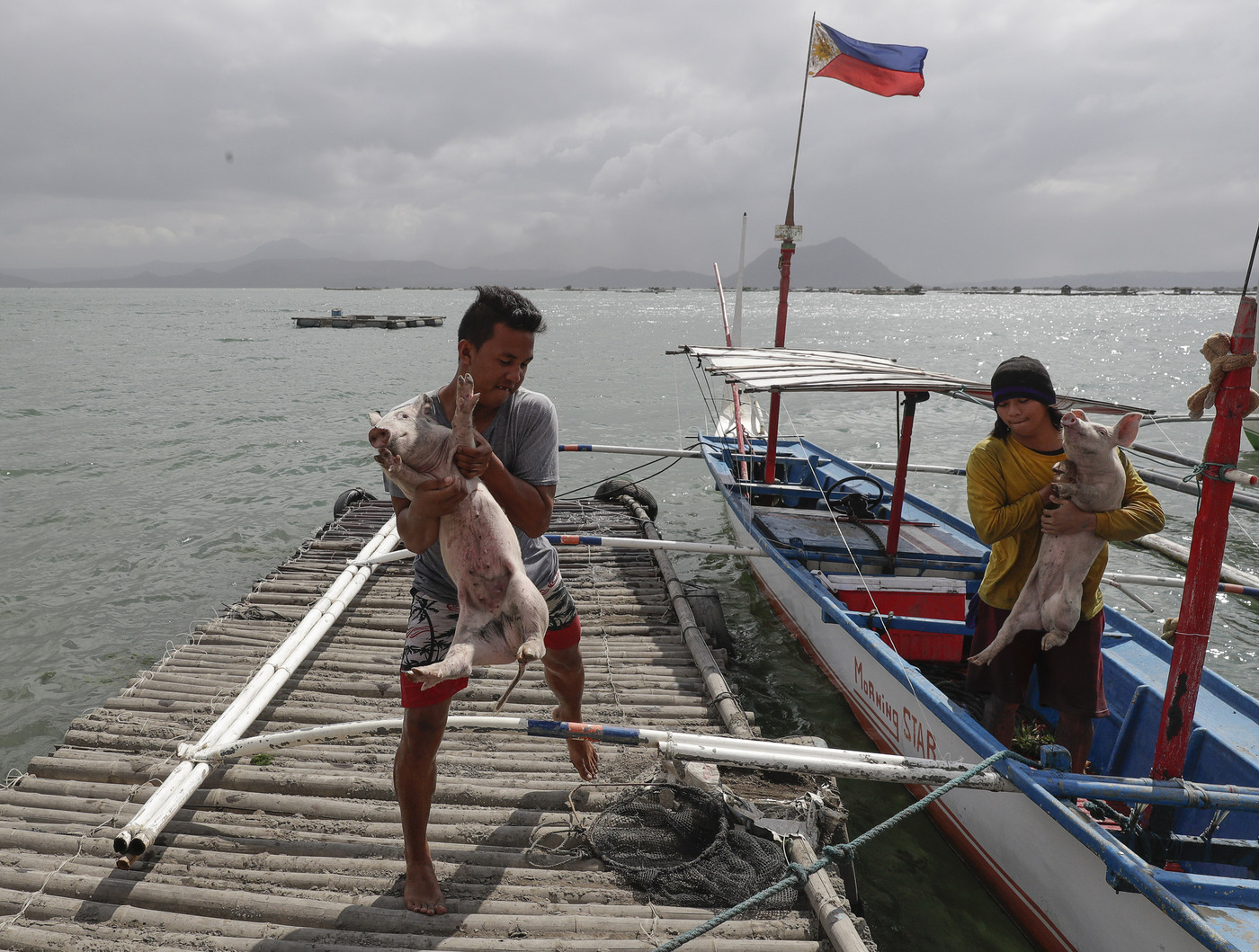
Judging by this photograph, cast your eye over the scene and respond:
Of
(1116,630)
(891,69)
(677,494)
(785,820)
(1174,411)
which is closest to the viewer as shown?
(785,820)

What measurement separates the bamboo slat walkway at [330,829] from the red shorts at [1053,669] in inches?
66.0

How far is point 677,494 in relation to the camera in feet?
54.3

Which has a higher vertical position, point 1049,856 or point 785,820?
point 785,820

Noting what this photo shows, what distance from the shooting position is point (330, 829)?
4129 mm

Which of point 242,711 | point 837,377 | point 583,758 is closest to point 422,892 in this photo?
point 583,758

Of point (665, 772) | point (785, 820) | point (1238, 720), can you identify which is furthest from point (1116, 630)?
point (665, 772)

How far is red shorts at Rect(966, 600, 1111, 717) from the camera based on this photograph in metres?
3.78

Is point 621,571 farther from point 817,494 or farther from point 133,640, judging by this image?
point 133,640

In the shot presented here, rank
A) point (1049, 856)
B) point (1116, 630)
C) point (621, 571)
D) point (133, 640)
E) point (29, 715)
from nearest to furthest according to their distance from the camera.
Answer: point (1049, 856) < point (1116, 630) < point (29, 715) < point (621, 571) < point (133, 640)

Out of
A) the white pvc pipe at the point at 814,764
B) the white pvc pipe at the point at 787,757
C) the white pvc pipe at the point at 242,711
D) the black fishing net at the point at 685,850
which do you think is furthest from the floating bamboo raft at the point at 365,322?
the white pvc pipe at the point at 814,764

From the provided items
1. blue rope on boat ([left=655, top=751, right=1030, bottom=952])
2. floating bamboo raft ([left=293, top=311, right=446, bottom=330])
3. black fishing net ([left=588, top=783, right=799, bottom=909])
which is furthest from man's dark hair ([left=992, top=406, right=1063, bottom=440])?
floating bamboo raft ([left=293, top=311, right=446, bottom=330])

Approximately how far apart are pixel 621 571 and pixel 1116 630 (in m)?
5.00

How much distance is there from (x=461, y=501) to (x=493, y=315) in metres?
0.74

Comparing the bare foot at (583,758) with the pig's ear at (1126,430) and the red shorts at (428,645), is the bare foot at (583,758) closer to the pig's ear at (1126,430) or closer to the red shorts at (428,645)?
the red shorts at (428,645)
